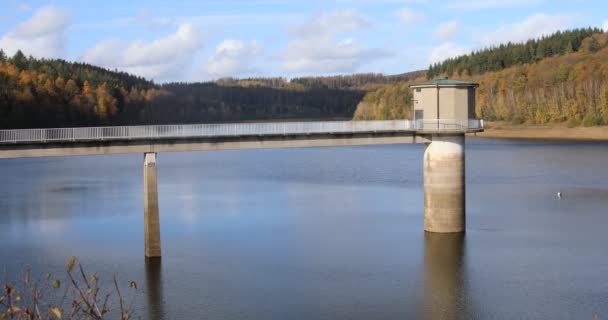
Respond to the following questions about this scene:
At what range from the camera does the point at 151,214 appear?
3262 cm

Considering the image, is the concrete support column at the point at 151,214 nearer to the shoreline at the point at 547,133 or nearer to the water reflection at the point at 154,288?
the water reflection at the point at 154,288

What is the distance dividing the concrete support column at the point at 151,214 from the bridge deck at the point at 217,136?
2.69 ft

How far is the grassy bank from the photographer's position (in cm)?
11631

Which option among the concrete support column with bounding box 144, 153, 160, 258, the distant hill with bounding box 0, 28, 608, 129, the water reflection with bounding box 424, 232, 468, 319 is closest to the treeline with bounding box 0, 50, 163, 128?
the distant hill with bounding box 0, 28, 608, 129

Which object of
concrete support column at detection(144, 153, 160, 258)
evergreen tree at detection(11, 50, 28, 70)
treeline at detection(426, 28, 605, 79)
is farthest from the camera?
treeline at detection(426, 28, 605, 79)

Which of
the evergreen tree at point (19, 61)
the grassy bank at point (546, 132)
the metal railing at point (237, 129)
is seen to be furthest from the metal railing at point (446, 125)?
the evergreen tree at point (19, 61)

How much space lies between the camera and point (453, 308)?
25.3m

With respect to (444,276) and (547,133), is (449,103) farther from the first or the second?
(547,133)

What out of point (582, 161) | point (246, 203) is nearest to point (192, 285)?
point (246, 203)

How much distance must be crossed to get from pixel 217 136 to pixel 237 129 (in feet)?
4.42

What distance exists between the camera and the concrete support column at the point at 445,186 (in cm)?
3719

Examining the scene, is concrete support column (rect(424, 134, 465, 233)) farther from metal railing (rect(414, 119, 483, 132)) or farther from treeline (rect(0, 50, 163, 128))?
treeline (rect(0, 50, 163, 128))

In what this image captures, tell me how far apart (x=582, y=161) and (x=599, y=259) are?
151 feet

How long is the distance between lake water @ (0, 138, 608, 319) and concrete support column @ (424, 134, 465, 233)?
0.92 meters
